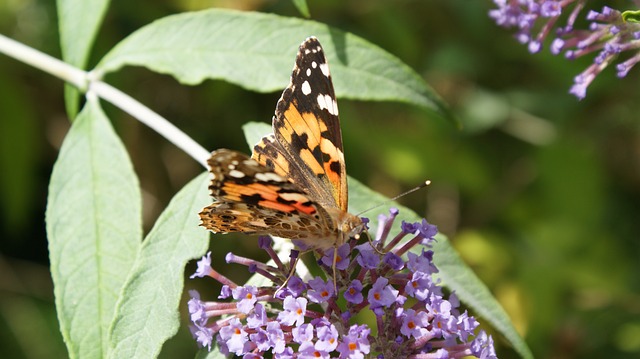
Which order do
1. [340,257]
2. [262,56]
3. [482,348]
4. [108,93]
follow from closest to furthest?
[482,348] < [340,257] < [262,56] < [108,93]

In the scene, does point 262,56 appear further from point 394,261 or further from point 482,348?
point 482,348

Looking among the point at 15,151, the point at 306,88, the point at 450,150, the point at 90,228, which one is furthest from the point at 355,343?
the point at 15,151

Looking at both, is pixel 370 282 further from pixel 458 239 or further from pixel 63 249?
pixel 458 239

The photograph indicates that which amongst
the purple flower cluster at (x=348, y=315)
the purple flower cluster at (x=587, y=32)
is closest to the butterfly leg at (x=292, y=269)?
the purple flower cluster at (x=348, y=315)

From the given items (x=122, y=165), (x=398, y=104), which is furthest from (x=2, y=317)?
(x=398, y=104)

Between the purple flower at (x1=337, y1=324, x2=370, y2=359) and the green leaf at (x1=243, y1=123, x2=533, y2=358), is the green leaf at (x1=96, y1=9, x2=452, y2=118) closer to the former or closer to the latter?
the green leaf at (x1=243, y1=123, x2=533, y2=358)
